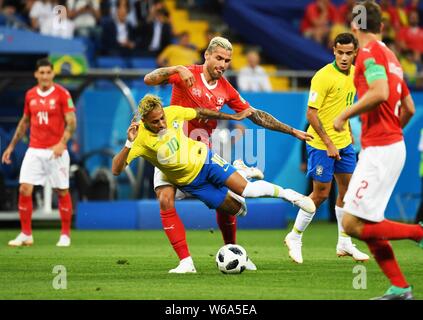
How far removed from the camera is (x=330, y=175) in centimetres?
1234

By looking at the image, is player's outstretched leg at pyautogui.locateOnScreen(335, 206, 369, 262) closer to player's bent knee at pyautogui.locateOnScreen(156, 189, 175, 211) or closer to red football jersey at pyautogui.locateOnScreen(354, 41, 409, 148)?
player's bent knee at pyautogui.locateOnScreen(156, 189, 175, 211)

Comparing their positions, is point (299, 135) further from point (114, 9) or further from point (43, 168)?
point (114, 9)

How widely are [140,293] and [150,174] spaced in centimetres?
1181

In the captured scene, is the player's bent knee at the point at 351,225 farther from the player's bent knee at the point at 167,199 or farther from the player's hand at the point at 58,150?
the player's hand at the point at 58,150

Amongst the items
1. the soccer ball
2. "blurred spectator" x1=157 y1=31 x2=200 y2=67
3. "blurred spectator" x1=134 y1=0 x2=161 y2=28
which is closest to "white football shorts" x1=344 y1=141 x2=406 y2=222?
the soccer ball

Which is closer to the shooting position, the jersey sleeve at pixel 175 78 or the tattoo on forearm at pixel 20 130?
the jersey sleeve at pixel 175 78

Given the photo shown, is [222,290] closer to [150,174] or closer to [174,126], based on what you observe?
[174,126]

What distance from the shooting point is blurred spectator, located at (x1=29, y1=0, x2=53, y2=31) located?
72.4 feet

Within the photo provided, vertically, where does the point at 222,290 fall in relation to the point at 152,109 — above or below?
below

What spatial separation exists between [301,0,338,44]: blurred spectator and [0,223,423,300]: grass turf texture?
9.07 metres

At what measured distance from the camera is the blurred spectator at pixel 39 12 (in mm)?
22078
